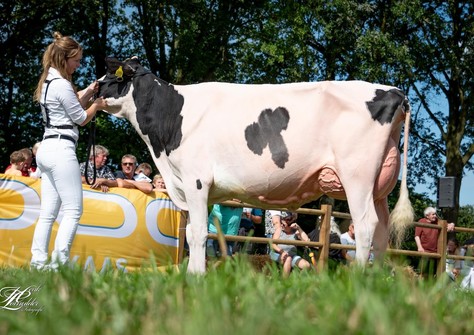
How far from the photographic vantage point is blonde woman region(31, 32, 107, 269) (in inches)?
213

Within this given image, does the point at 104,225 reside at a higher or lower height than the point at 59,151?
lower

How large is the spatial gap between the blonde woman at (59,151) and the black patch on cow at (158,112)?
656 mm

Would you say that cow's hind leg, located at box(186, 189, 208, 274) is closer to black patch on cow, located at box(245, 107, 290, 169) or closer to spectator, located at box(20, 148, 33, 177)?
black patch on cow, located at box(245, 107, 290, 169)

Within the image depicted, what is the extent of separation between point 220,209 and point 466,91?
682 inches

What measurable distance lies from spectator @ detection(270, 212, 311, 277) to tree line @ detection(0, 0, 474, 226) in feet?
39.1

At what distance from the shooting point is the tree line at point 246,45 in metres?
21.7

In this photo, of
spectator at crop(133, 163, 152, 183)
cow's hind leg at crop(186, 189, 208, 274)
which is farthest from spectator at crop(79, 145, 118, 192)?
cow's hind leg at crop(186, 189, 208, 274)

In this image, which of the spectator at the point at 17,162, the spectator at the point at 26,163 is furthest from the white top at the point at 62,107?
the spectator at the point at 26,163

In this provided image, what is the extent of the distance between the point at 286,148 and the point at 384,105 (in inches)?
37.4

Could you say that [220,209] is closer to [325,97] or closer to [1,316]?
[325,97]

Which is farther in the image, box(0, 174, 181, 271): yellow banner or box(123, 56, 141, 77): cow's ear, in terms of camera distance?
box(0, 174, 181, 271): yellow banner

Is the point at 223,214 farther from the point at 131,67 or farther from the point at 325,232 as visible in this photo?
the point at 131,67

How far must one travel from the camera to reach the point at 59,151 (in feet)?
17.9

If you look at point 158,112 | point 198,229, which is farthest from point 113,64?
point 198,229
